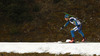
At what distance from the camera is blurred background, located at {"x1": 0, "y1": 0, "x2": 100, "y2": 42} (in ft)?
51.9

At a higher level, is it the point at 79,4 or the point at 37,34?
the point at 79,4

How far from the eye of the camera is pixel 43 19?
1833 cm

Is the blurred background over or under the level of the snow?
under

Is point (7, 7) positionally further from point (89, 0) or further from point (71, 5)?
point (89, 0)

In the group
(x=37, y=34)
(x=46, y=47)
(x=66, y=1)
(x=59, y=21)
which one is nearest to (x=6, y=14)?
(x=37, y=34)

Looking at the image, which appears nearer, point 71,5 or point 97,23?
point 97,23

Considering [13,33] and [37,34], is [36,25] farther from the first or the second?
[13,33]

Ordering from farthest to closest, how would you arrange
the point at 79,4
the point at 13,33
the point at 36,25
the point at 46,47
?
the point at 79,4 < the point at 36,25 < the point at 13,33 < the point at 46,47

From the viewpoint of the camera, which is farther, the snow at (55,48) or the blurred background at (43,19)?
the blurred background at (43,19)

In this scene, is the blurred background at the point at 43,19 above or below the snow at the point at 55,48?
below

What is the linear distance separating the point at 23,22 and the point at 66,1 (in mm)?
5840

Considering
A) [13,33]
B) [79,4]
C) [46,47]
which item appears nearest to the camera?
[46,47]

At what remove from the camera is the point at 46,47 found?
5.70 meters

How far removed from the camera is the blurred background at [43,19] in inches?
623
